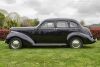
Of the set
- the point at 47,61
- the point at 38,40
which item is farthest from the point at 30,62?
the point at 38,40

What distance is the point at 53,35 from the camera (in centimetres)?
1588

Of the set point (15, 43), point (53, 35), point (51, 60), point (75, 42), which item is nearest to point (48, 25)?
point (53, 35)

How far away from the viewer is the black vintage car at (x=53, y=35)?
51.6 feet

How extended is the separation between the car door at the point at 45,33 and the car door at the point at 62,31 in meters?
0.26

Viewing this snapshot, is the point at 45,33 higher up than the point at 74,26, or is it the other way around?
the point at 74,26

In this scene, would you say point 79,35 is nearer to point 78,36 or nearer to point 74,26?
point 78,36

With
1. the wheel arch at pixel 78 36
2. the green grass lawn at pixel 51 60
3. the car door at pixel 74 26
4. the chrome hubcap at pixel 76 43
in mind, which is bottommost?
the green grass lawn at pixel 51 60

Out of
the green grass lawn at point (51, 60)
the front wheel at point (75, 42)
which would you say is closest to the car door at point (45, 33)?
the front wheel at point (75, 42)

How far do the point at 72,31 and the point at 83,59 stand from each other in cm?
428

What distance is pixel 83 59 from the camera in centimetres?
1173

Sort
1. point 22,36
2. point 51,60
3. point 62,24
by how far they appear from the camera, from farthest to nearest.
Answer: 1. point 62,24
2. point 22,36
3. point 51,60

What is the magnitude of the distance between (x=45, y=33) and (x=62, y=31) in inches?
39.8

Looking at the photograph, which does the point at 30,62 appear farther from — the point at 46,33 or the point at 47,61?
the point at 46,33

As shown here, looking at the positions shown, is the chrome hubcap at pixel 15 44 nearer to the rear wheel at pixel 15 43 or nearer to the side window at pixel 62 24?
the rear wheel at pixel 15 43
